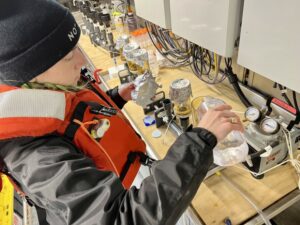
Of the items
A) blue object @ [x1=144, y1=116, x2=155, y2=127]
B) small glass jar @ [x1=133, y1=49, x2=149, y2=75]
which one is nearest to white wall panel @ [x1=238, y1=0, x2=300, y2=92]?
blue object @ [x1=144, y1=116, x2=155, y2=127]

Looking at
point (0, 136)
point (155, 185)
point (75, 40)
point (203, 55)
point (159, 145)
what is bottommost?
point (159, 145)

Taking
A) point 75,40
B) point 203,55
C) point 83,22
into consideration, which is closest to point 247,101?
point 203,55

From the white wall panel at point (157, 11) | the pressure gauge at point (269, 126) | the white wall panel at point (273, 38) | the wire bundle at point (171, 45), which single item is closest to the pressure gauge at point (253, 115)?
the pressure gauge at point (269, 126)

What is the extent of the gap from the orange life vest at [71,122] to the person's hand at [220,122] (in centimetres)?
31

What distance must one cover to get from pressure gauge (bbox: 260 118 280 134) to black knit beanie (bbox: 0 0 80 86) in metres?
0.68

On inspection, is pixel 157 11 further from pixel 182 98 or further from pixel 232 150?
pixel 232 150

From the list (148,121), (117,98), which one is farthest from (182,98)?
(117,98)

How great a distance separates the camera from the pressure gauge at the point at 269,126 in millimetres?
790

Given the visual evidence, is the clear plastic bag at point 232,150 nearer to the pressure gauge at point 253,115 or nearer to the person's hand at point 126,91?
the pressure gauge at point 253,115

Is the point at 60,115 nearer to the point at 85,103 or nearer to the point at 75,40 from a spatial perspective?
the point at 85,103

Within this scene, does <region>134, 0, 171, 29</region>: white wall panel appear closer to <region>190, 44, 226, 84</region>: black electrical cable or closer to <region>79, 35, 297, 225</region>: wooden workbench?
<region>190, 44, 226, 84</region>: black electrical cable

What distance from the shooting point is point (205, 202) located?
2.64 feet

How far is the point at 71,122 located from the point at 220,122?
407 mm

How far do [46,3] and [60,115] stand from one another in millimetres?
293
